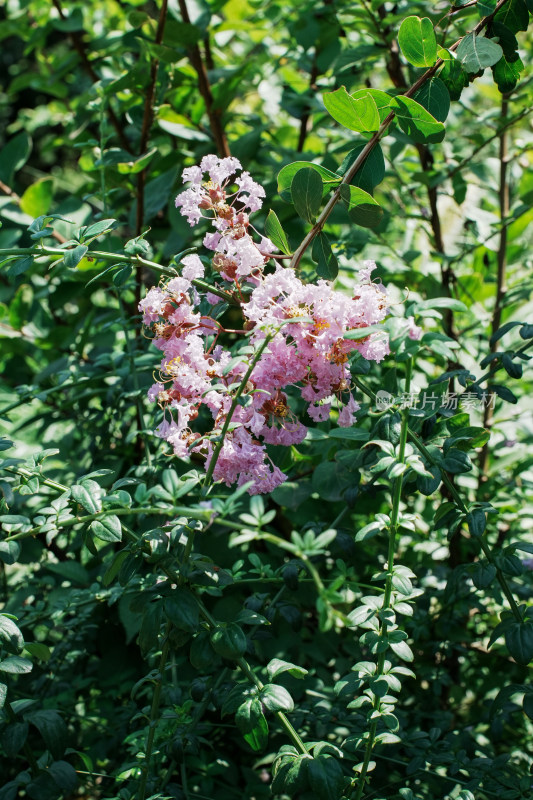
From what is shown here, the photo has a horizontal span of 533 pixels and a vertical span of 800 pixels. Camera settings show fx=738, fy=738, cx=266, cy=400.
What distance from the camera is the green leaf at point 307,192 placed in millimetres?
871

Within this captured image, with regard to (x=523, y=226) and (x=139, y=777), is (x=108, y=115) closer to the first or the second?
(x=523, y=226)

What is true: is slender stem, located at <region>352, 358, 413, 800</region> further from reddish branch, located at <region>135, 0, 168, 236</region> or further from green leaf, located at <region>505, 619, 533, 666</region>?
reddish branch, located at <region>135, 0, 168, 236</region>

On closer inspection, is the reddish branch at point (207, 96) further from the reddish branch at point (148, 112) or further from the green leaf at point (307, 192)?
the green leaf at point (307, 192)

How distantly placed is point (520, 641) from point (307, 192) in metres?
0.57

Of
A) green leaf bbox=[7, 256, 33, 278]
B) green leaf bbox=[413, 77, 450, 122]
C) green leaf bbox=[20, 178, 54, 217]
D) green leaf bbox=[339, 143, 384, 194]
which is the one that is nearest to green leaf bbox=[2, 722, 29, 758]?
green leaf bbox=[7, 256, 33, 278]

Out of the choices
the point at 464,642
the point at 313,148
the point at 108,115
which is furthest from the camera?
the point at 313,148

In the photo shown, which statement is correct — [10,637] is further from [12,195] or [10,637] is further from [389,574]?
[12,195]

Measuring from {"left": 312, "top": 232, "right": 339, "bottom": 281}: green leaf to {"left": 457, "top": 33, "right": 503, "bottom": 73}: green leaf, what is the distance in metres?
0.26

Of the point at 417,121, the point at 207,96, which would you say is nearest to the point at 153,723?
the point at 417,121

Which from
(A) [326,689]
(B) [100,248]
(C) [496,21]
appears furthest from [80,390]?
(C) [496,21]

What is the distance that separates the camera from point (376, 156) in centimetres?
91

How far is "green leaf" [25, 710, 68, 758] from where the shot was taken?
0.86 metres

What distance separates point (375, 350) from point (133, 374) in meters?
0.45

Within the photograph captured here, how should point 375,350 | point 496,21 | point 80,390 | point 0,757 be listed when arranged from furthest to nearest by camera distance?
point 80,390, point 0,757, point 496,21, point 375,350
